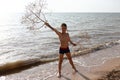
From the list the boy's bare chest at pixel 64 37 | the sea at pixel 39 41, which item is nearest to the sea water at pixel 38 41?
the sea at pixel 39 41

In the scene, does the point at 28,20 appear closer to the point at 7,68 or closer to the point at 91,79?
the point at 91,79

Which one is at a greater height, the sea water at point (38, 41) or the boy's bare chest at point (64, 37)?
the boy's bare chest at point (64, 37)

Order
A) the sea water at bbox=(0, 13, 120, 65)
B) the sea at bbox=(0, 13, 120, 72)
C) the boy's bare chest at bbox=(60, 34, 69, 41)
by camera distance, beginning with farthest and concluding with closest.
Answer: the sea water at bbox=(0, 13, 120, 65) → the sea at bbox=(0, 13, 120, 72) → the boy's bare chest at bbox=(60, 34, 69, 41)

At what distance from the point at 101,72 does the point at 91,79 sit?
3.38ft

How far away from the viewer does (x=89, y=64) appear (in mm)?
10789

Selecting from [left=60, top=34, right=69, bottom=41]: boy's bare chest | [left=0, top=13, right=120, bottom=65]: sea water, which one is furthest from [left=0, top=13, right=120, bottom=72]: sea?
[left=60, top=34, right=69, bottom=41]: boy's bare chest

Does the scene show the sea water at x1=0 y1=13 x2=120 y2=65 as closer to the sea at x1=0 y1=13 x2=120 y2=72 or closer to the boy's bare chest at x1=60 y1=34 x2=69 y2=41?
the sea at x1=0 y1=13 x2=120 y2=72

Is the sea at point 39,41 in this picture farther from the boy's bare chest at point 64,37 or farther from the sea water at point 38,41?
the boy's bare chest at point 64,37

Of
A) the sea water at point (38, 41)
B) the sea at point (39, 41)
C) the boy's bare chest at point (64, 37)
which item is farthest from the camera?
the sea water at point (38, 41)

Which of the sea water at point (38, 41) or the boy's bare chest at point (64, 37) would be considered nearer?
the boy's bare chest at point (64, 37)

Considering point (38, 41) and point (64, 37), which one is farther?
point (38, 41)

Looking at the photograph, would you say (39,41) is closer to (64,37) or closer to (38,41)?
(38,41)

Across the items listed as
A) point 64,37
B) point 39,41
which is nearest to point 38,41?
A: point 39,41

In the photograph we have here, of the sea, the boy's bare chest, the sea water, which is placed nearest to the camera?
the boy's bare chest
